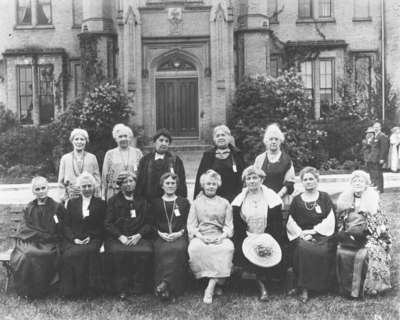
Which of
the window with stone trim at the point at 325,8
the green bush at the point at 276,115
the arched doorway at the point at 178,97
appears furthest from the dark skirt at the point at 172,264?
the window with stone trim at the point at 325,8

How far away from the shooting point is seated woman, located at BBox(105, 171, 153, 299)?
20.1 ft

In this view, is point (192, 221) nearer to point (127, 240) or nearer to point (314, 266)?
point (127, 240)

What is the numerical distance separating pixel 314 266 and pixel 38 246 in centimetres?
324

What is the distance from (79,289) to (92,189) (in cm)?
122

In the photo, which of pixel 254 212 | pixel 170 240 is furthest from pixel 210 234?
pixel 254 212

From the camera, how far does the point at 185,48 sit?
17938 millimetres

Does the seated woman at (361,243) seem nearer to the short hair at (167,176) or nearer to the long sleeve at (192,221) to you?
A: the long sleeve at (192,221)

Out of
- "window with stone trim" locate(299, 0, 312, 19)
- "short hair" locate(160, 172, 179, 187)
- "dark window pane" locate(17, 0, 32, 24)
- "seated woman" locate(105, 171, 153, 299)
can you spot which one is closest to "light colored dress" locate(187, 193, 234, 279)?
"short hair" locate(160, 172, 179, 187)

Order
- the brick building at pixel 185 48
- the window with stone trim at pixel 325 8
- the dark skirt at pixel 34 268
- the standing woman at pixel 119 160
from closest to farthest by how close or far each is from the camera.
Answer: the dark skirt at pixel 34 268 < the standing woman at pixel 119 160 < the brick building at pixel 185 48 < the window with stone trim at pixel 325 8

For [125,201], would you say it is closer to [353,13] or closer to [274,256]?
[274,256]

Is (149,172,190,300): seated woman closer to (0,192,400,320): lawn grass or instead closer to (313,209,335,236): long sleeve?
(0,192,400,320): lawn grass

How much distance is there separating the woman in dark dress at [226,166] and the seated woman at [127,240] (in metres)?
1.00

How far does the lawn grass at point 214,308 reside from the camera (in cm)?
545

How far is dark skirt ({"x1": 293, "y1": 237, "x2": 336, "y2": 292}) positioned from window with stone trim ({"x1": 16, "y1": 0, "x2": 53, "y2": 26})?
17.1 meters
